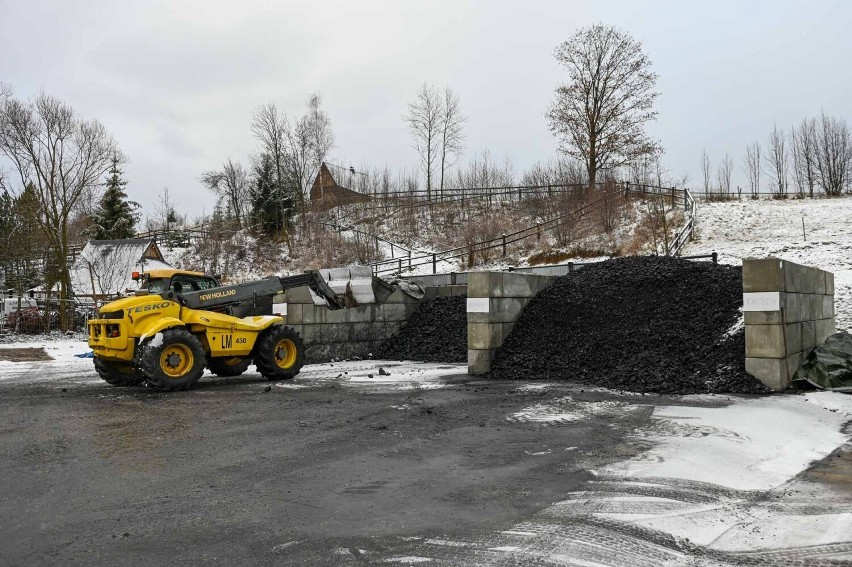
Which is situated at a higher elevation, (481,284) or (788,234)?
(788,234)

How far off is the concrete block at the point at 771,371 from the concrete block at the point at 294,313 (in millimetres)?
9848

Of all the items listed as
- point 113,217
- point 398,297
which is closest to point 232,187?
point 113,217

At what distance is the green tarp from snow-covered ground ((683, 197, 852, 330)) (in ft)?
13.4

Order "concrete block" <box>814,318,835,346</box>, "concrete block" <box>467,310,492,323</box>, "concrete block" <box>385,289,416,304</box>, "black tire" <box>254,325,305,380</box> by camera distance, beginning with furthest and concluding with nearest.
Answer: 1. "concrete block" <box>385,289,416,304</box>
2. "concrete block" <box>467,310,492,323</box>
3. "black tire" <box>254,325,305,380</box>
4. "concrete block" <box>814,318,835,346</box>

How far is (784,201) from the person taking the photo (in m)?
31.8

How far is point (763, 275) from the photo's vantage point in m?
10.2

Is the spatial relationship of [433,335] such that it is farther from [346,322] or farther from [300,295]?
[300,295]

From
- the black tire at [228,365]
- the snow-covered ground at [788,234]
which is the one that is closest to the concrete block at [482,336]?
the black tire at [228,365]

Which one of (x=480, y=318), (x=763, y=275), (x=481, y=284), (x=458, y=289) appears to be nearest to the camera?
(x=763, y=275)

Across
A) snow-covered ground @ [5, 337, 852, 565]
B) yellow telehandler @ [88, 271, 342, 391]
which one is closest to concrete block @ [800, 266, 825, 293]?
snow-covered ground @ [5, 337, 852, 565]

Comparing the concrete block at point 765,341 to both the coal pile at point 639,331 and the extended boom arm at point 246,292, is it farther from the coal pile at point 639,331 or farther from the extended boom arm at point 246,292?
the extended boom arm at point 246,292

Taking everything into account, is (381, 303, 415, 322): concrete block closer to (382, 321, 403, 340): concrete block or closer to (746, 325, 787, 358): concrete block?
(382, 321, 403, 340): concrete block

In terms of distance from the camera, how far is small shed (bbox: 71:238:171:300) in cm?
3947

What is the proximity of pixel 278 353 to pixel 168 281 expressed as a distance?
100 inches
